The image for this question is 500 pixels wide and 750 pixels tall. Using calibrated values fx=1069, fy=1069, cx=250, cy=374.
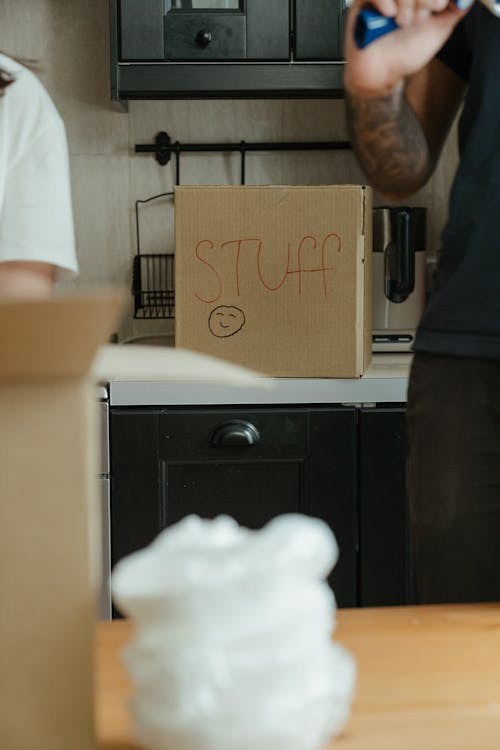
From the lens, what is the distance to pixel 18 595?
0.57 meters

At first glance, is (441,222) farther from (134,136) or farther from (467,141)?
(467,141)

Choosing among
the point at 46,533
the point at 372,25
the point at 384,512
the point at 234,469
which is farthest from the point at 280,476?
the point at 46,533

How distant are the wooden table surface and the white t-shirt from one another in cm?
68

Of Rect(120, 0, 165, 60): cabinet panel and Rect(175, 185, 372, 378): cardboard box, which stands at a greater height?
Rect(120, 0, 165, 60): cabinet panel

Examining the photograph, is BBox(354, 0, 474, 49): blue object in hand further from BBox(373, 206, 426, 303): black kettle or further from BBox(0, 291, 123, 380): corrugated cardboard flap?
BBox(373, 206, 426, 303): black kettle

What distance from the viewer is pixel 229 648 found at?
553mm

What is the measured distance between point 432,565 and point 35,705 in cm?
84

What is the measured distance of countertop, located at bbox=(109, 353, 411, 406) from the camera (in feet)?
7.15

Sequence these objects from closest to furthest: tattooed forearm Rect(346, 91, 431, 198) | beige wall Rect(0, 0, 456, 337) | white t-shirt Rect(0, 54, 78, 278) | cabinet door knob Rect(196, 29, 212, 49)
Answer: tattooed forearm Rect(346, 91, 431, 198), white t-shirt Rect(0, 54, 78, 278), cabinet door knob Rect(196, 29, 212, 49), beige wall Rect(0, 0, 456, 337)

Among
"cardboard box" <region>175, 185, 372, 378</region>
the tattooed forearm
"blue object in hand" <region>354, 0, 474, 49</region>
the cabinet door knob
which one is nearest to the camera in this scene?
"blue object in hand" <region>354, 0, 474, 49</region>

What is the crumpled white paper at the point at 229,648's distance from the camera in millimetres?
549

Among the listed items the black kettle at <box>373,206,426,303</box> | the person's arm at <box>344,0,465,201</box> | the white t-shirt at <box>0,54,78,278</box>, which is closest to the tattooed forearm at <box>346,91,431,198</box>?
the person's arm at <box>344,0,465,201</box>

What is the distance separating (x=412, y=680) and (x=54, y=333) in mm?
421

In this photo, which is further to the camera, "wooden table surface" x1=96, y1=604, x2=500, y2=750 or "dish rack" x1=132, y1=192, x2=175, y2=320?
"dish rack" x1=132, y1=192, x2=175, y2=320
